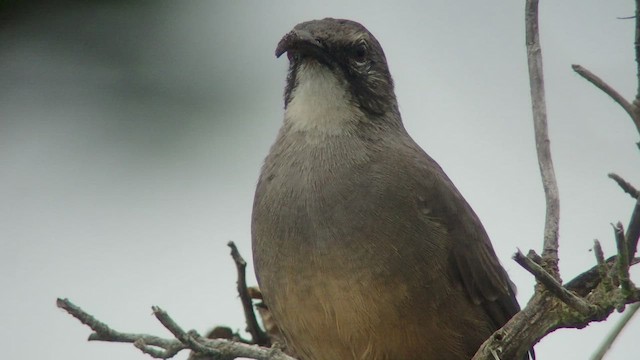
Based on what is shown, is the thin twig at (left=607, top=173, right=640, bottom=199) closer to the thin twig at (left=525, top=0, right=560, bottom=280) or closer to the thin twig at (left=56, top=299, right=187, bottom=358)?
the thin twig at (left=525, top=0, right=560, bottom=280)

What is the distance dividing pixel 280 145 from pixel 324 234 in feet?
3.10

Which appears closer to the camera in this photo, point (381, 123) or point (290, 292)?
point (290, 292)

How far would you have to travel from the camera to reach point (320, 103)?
5484mm

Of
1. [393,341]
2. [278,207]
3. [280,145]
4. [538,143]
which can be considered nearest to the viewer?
[538,143]

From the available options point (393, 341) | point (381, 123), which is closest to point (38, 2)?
point (381, 123)

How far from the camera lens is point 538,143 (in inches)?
149

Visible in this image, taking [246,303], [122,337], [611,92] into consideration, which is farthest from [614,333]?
[122,337]

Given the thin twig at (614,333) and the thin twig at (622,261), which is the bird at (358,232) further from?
the thin twig at (622,261)

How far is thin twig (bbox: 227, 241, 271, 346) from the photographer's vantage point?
4.46m

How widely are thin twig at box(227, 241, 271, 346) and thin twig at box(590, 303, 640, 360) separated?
175 centimetres

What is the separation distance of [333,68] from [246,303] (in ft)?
5.10

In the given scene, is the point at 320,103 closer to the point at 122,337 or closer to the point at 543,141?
the point at 543,141

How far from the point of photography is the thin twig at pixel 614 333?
13.3 ft

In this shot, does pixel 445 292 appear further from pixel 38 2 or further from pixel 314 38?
pixel 38 2
